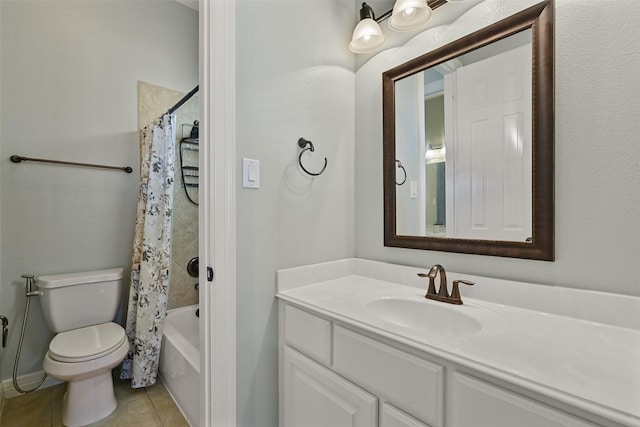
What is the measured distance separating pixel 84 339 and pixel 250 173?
150 cm

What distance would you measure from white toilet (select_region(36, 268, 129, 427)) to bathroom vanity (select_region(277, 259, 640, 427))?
43.1 inches

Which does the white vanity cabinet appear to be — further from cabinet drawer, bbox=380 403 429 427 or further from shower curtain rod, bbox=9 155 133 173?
shower curtain rod, bbox=9 155 133 173

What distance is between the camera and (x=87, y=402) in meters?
1.56

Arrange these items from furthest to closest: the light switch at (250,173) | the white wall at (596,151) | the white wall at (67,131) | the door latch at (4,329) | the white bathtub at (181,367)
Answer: the white wall at (67,131)
the door latch at (4,329)
the white bathtub at (181,367)
the light switch at (250,173)
the white wall at (596,151)

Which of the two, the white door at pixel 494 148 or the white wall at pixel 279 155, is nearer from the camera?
the white door at pixel 494 148

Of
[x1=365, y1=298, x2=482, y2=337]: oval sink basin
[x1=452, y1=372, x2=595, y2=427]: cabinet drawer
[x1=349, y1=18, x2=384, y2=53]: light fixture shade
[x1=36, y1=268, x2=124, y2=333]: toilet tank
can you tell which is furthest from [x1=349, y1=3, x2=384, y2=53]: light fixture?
[x1=36, y1=268, x2=124, y2=333]: toilet tank

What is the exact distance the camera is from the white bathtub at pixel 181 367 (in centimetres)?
149

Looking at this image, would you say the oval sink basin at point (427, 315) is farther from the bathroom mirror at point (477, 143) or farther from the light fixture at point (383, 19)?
the light fixture at point (383, 19)

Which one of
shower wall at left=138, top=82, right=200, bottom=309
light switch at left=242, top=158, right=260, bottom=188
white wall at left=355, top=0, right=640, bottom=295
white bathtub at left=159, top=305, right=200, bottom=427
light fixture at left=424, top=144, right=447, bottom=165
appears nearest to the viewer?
white wall at left=355, top=0, right=640, bottom=295

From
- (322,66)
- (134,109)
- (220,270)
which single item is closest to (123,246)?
(134,109)

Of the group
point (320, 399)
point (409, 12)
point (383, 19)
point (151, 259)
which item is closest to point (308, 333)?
point (320, 399)

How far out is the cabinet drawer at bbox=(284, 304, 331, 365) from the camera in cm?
103

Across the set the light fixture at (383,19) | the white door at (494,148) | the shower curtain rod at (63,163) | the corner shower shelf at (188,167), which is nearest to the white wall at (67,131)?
the shower curtain rod at (63,163)

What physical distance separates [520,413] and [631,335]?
0.51m
